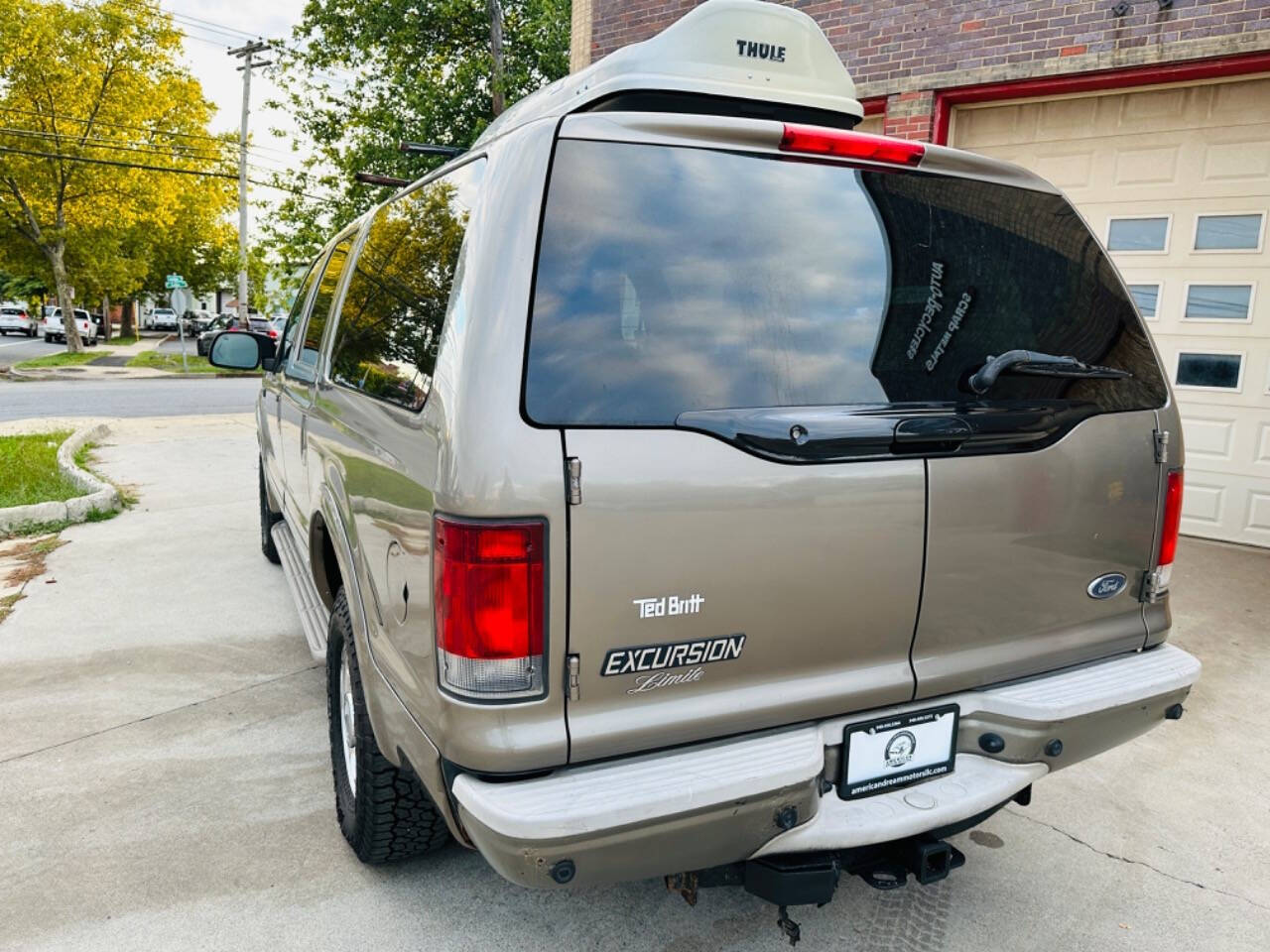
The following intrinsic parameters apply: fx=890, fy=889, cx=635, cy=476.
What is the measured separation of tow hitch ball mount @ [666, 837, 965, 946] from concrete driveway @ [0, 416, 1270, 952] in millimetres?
419

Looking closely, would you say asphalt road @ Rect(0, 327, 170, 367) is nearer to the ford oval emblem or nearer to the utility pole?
the utility pole

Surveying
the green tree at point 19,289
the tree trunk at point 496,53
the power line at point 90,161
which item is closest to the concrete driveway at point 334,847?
the tree trunk at point 496,53

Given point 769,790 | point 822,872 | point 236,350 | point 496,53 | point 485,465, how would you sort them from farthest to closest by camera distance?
point 496,53
point 236,350
point 822,872
point 769,790
point 485,465

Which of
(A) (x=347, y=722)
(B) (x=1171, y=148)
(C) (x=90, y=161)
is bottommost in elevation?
(A) (x=347, y=722)

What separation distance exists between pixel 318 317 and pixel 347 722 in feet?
6.12

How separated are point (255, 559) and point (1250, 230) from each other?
7228 mm

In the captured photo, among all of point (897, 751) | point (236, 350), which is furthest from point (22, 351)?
point (897, 751)

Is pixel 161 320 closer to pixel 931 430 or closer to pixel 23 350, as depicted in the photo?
pixel 23 350

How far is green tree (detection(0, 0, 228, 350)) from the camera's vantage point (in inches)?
965

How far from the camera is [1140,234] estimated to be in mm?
6508

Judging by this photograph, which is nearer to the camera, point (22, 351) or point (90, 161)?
point (90, 161)

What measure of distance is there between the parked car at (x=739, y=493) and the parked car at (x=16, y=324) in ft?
194

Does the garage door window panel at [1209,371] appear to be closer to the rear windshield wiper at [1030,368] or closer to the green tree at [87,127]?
the rear windshield wiper at [1030,368]

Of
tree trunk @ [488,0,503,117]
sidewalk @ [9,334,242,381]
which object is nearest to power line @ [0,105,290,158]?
sidewalk @ [9,334,242,381]
